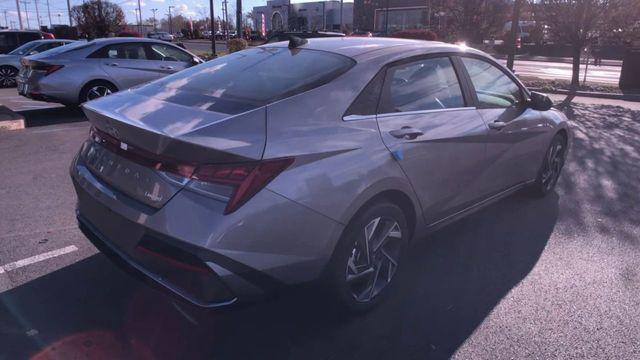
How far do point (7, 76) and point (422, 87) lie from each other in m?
16.9

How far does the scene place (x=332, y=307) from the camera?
301 centimetres

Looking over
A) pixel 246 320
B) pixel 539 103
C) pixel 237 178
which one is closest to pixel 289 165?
pixel 237 178

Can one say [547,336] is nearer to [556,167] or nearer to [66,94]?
[556,167]

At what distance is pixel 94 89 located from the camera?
9.95 m

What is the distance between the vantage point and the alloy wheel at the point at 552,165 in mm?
5164

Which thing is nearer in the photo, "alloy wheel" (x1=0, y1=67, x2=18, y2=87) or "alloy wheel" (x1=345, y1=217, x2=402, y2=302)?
"alloy wheel" (x1=345, y1=217, x2=402, y2=302)

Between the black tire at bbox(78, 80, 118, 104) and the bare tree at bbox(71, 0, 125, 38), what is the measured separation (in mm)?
29842

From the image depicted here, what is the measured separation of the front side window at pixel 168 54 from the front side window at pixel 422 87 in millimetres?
8571

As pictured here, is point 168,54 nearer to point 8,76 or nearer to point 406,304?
point 8,76

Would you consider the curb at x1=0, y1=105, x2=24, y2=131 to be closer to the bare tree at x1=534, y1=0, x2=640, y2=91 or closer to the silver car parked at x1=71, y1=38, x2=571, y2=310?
the silver car parked at x1=71, y1=38, x2=571, y2=310

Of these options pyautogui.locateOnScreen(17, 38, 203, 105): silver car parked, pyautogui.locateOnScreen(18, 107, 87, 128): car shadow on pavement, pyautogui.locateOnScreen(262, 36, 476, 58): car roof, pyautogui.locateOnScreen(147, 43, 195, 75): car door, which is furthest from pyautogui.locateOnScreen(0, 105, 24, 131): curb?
pyautogui.locateOnScreen(262, 36, 476, 58): car roof

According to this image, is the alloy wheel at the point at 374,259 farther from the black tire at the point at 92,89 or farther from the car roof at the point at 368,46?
the black tire at the point at 92,89

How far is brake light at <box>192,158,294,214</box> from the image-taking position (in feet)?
7.75

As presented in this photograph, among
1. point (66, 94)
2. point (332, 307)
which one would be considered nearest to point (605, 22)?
point (66, 94)
